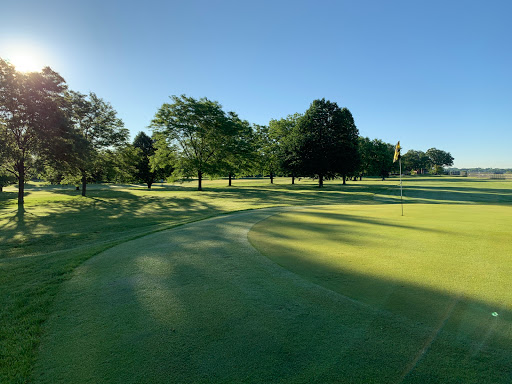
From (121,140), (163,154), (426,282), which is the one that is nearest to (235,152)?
(163,154)

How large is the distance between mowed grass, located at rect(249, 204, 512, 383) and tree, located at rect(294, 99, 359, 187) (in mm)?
34834

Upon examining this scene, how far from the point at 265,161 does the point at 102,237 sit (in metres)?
48.6

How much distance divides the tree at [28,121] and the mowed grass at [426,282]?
89.5ft

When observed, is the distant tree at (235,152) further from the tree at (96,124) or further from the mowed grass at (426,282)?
the mowed grass at (426,282)

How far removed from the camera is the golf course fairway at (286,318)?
8.90ft

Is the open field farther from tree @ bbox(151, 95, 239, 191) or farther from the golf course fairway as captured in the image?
tree @ bbox(151, 95, 239, 191)

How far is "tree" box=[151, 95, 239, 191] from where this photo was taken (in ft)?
136

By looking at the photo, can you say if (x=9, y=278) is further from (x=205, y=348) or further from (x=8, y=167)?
Answer: (x=8, y=167)

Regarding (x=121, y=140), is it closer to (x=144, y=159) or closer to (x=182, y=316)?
(x=144, y=159)

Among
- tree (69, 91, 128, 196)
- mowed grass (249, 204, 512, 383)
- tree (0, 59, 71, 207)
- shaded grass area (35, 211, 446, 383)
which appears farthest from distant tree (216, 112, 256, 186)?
shaded grass area (35, 211, 446, 383)

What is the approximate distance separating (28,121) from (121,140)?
46.8ft

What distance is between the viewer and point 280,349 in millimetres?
3012

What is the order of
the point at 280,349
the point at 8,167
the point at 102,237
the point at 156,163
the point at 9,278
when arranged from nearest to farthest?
the point at 280,349
the point at 9,278
the point at 102,237
the point at 8,167
the point at 156,163

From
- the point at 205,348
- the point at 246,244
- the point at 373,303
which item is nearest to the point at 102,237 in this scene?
the point at 246,244
